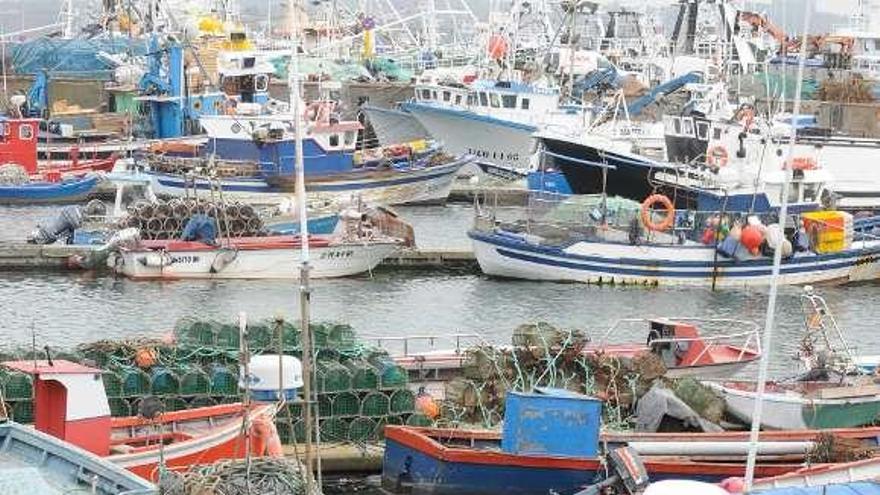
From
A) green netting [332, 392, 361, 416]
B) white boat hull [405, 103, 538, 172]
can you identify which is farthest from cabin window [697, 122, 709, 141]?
green netting [332, 392, 361, 416]

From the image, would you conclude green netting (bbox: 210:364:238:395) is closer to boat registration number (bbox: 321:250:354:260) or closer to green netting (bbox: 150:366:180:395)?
green netting (bbox: 150:366:180:395)

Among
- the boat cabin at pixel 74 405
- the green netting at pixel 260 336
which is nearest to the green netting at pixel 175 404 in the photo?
the green netting at pixel 260 336

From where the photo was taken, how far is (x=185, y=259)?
31.4 m

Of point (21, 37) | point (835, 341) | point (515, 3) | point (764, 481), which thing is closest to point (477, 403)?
point (764, 481)

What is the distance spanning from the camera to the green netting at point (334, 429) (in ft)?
60.1

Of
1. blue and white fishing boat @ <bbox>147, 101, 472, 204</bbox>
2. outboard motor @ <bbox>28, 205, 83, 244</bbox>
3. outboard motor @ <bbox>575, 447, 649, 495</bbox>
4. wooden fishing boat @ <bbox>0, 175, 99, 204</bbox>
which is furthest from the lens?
wooden fishing boat @ <bbox>0, 175, 99, 204</bbox>

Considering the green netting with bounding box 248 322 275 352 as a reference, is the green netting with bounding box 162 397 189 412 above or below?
below

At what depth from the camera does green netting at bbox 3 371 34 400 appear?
1722 cm

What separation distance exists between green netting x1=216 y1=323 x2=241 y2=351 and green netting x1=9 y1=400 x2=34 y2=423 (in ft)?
9.20

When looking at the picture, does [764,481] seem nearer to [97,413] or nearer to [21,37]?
[97,413]

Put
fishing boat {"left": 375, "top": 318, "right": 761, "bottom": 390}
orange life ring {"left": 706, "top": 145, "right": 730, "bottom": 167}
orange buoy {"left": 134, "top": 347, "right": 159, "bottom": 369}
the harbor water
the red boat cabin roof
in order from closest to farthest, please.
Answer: the red boat cabin roof
orange buoy {"left": 134, "top": 347, "right": 159, "bottom": 369}
fishing boat {"left": 375, "top": 318, "right": 761, "bottom": 390}
the harbor water
orange life ring {"left": 706, "top": 145, "right": 730, "bottom": 167}

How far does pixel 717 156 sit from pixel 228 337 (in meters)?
20.4

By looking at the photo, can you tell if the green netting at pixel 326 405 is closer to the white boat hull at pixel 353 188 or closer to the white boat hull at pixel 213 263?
the white boat hull at pixel 213 263

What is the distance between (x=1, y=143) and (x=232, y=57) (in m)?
8.31
